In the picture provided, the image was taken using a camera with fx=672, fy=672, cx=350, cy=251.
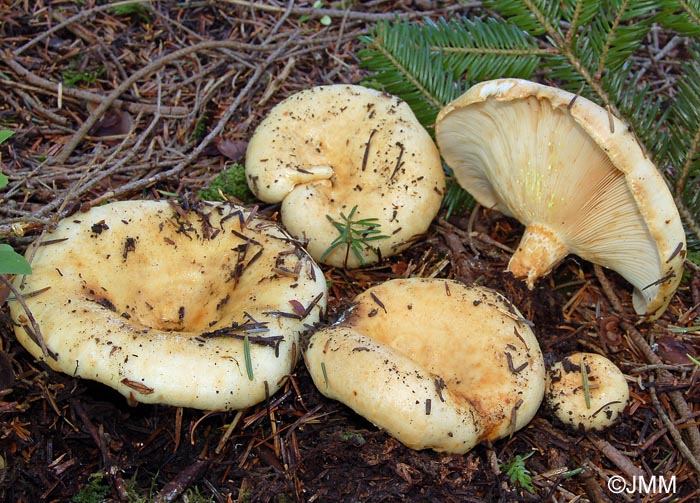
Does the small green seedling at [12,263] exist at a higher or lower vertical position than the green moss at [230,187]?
higher

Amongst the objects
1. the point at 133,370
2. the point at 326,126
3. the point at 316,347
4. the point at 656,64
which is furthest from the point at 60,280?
the point at 656,64

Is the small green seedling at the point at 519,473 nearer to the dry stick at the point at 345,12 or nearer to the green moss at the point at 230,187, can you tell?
the green moss at the point at 230,187

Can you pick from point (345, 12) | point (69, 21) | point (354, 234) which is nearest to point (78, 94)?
point (69, 21)

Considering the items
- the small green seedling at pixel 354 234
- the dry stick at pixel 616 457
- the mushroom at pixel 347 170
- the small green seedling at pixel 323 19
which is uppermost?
the small green seedling at pixel 323 19

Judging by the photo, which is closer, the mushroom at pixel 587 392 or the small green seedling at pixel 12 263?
the small green seedling at pixel 12 263

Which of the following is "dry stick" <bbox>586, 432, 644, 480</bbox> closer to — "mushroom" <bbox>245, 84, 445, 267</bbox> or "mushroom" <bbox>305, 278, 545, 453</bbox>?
"mushroom" <bbox>305, 278, 545, 453</bbox>

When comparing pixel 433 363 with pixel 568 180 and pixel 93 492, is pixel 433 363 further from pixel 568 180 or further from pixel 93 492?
pixel 93 492

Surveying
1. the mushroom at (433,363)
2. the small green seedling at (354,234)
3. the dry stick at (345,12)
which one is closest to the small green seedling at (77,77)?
the dry stick at (345,12)
